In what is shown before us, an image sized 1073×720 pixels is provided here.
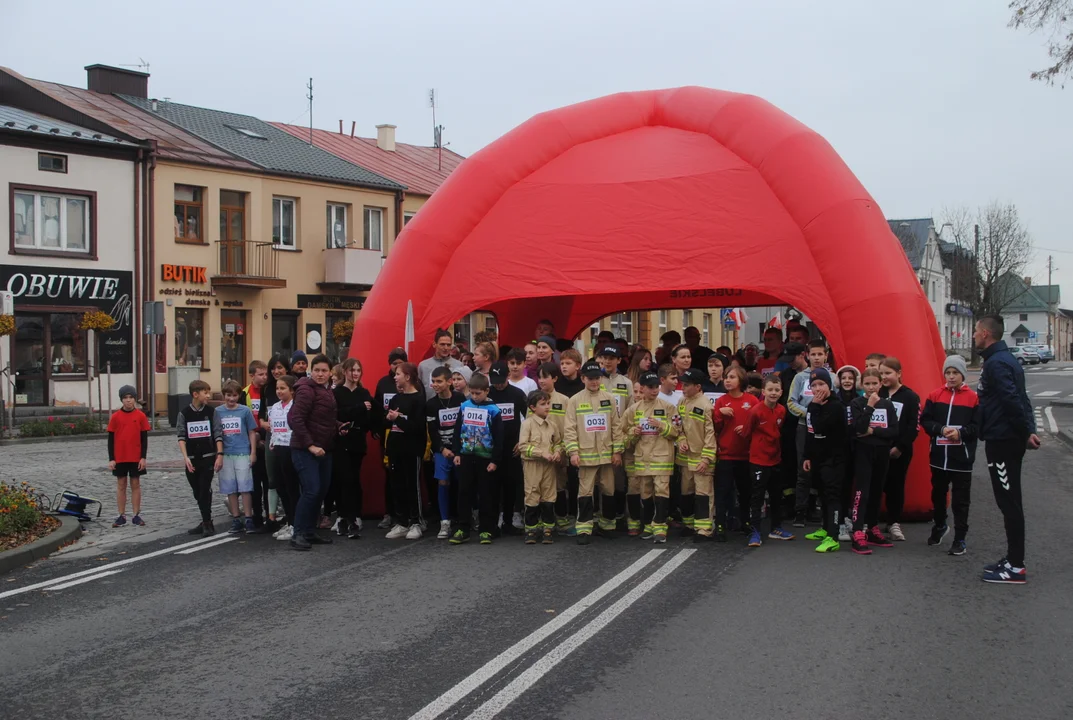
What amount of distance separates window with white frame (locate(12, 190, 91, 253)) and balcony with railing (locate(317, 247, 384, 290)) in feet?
25.5

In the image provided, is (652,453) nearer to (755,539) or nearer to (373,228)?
(755,539)

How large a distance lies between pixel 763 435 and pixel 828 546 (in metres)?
1.13

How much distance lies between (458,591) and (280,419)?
316 cm

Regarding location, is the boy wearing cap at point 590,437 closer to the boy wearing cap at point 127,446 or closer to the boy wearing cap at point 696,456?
the boy wearing cap at point 696,456

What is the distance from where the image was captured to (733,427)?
31.9ft

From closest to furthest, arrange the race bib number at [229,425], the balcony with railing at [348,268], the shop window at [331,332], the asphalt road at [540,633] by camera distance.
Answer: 1. the asphalt road at [540,633]
2. the race bib number at [229,425]
3. the balcony with railing at [348,268]
4. the shop window at [331,332]

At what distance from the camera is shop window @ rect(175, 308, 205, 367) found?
3017cm

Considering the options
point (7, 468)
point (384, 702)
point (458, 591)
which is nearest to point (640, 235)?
point (458, 591)

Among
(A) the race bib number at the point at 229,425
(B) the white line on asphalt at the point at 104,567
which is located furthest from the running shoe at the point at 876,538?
(B) the white line on asphalt at the point at 104,567

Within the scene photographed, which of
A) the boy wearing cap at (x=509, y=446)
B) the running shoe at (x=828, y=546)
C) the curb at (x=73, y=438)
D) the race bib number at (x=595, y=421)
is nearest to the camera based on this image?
the running shoe at (x=828, y=546)

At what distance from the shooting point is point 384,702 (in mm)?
5273

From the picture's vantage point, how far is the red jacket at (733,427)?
31.8 feet

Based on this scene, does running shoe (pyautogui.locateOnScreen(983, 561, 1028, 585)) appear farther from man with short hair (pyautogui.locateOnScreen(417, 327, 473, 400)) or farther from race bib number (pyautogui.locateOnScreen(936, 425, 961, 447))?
man with short hair (pyautogui.locateOnScreen(417, 327, 473, 400))

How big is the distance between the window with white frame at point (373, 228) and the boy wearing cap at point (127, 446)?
962 inches
